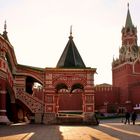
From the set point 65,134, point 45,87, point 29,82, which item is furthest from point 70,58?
point 65,134

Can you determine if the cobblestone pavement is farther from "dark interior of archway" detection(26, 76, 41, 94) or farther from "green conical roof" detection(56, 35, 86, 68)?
"green conical roof" detection(56, 35, 86, 68)

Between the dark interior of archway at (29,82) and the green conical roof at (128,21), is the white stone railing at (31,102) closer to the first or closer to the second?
the dark interior of archway at (29,82)

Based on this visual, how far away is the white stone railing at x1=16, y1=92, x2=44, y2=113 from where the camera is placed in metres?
31.8

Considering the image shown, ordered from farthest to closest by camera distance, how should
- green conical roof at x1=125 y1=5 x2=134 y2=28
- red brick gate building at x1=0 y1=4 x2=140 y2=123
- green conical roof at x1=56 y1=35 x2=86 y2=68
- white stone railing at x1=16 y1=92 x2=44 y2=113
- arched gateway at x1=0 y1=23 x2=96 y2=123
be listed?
green conical roof at x1=125 y1=5 x2=134 y2=28, green conical roof at x1=56 y1=35 x2=86 y2=68, white stone railing at x1=16 y1=92 x2=44 y2=113, arched gateway at x1=0 y1=23 x2=96 y2=123, red brick gate building at x1=0 y1=4 x2=140 y2=123

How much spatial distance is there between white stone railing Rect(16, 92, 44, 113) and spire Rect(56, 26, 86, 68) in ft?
14.7

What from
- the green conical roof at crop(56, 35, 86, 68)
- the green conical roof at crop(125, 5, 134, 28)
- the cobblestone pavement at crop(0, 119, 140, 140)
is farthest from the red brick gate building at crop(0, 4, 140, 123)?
the green conical roof at crop(125, 5, 134, 28)

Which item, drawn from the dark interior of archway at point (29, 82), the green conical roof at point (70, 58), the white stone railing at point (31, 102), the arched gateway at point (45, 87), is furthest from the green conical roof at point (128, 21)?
the white stone railing at point (31, 102)

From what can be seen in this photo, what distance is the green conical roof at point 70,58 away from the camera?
3441cm

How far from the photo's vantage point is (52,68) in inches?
1258

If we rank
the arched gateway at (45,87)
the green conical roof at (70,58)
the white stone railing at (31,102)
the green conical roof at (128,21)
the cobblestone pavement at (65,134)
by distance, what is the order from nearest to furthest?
the cobblestone pavement at (65,134) < the arched gateway at (45,87) < the white stone railing at (31,102) < the green conical roof at (70,58) < the green conical roof at (128,21)

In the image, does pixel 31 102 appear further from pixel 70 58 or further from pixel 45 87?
pixel 70 58

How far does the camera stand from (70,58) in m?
35.0

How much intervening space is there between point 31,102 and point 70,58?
611cm

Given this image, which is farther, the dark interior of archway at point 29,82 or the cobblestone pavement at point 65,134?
the dark interior of archway at point 29,82
